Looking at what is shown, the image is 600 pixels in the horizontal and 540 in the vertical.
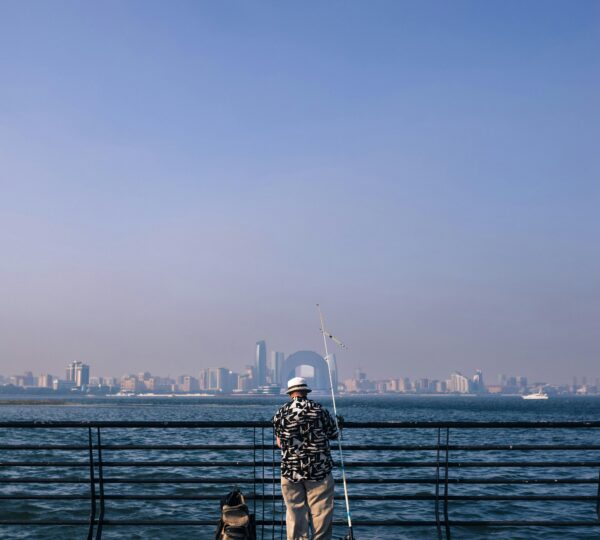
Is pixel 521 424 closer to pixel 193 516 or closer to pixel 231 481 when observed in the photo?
pixel 231 481

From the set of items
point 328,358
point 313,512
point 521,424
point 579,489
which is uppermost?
point 328,358

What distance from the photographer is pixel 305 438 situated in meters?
6.58

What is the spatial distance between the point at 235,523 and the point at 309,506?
728mm

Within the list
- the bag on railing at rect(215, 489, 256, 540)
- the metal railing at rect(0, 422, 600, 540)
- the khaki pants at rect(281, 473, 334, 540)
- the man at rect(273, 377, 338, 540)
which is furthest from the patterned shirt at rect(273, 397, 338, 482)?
the bag on railing at rect(215, 489, 256, 540)

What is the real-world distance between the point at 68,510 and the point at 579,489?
1394cm

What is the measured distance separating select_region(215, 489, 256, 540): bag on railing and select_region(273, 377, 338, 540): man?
1.33ft

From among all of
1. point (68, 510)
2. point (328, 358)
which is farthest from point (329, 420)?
point (68, 510)

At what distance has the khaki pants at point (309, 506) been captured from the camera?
21.8 ft

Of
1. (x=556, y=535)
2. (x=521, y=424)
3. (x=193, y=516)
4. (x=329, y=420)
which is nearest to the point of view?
(x=329, y=420)

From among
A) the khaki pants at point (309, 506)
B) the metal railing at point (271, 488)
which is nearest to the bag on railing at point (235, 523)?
the metal railing at point (271, 488)

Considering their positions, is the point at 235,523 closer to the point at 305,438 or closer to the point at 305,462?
the point at 305,462

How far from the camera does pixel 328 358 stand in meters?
10.4

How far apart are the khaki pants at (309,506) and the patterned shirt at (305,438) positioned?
0.10 m

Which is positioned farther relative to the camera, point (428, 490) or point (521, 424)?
point (428, 490)
